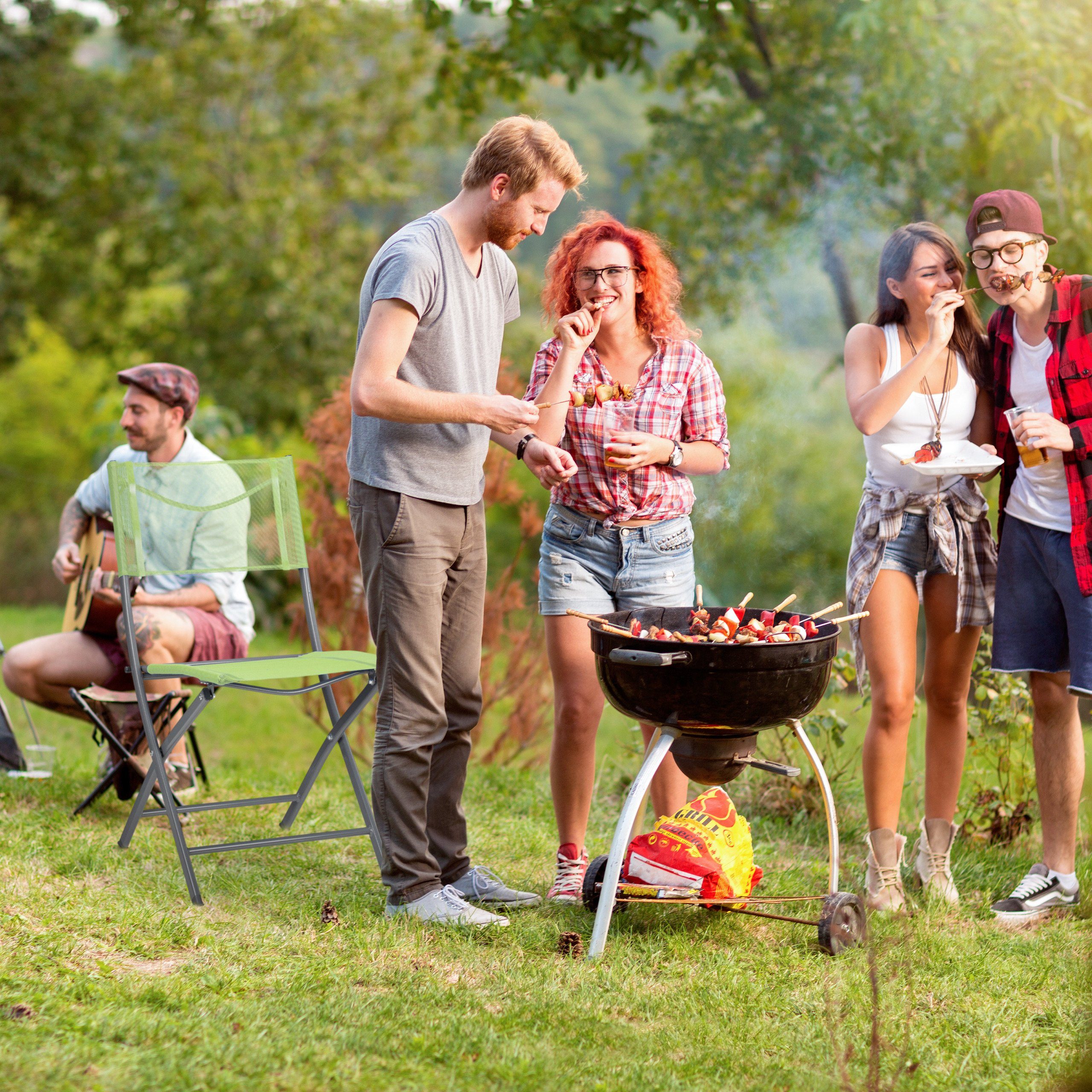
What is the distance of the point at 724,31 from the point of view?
26.8 feet

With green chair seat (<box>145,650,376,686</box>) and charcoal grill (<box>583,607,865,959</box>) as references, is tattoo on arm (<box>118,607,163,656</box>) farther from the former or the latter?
charcoal grill (<box>583,607,865,959</box>)

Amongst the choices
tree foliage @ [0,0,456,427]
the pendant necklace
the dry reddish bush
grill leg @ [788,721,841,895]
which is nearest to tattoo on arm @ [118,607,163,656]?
the dry reddish bush

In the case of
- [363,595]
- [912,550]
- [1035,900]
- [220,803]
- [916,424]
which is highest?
[916,424]

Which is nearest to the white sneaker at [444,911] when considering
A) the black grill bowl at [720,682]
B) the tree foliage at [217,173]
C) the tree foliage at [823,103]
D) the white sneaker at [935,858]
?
the black grill bowl at [720,682]

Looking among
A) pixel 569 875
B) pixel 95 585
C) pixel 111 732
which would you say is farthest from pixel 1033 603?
pixel 95 585

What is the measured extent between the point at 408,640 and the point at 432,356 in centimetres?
72

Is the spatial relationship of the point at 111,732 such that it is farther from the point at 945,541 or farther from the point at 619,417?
the point at 945,541

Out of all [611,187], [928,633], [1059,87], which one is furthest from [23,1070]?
[611,187]

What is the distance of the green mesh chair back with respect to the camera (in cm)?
404

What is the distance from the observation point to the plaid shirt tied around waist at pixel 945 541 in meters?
3.40

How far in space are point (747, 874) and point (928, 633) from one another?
3.02 ft

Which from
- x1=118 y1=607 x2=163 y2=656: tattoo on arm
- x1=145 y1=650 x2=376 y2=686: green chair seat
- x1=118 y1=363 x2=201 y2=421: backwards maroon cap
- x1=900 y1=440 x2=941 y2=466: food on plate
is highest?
x1=118 y1=363 x2=201 y2=421: backwards maroon cap

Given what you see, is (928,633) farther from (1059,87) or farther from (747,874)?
(1059,87)

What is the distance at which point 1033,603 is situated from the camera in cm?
338
